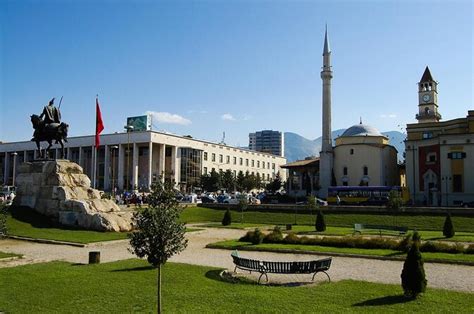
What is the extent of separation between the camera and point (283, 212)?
150 ft

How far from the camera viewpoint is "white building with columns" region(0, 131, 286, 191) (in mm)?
86125

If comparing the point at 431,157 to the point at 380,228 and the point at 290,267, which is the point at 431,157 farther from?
the point at 290,267

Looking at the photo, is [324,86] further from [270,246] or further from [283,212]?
[270,246]

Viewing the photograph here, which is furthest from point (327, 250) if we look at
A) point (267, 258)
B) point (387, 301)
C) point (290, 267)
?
point (387, 301)

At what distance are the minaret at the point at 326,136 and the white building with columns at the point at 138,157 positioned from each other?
85.3 ft

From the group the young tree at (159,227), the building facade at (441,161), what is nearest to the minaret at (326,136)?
A: the building facade at (441,161)

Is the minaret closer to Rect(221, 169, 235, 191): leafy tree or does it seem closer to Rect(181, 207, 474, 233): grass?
Rect(221, 169, 235, 191): leafy tree

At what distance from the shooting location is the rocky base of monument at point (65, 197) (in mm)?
29750

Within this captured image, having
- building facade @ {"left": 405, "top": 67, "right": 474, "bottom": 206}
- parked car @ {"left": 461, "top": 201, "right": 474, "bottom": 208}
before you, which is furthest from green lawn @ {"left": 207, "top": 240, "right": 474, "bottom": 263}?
building facade @ {"left": 405, "top": 67, "right": 474, "bottom": 206}

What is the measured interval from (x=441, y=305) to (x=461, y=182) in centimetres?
4839

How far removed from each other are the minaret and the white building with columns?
85.3 feet

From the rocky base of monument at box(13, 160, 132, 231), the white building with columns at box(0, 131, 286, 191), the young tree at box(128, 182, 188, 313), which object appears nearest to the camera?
the young tree at box(128, 182, 188, 313)

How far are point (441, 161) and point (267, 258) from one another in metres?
43.4

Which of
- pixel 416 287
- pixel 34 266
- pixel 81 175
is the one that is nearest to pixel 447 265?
pixel 416 287
